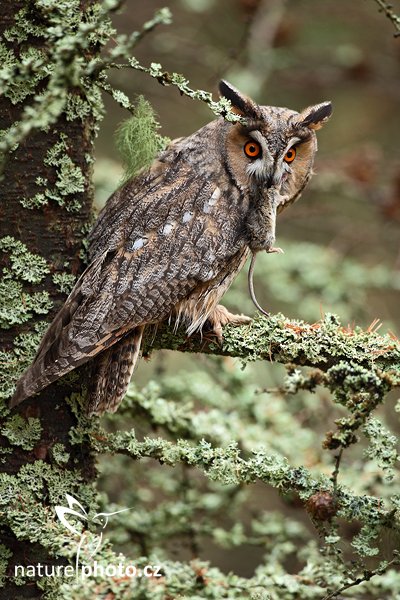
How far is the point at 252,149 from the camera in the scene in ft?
10.0

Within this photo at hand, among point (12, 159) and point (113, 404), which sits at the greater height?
point (12, 159)

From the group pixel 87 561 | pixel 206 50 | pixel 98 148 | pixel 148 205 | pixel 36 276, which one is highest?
pixel 98 148

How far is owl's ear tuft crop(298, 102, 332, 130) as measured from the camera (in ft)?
10.2

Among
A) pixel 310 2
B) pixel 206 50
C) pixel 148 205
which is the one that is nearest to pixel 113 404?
pixel 148 205

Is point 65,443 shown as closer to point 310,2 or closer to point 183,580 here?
point 183,580

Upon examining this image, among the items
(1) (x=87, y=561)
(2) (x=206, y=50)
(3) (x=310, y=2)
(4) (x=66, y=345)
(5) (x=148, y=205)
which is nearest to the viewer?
(1) (x=87, y=561)

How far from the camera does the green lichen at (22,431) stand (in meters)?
2.54

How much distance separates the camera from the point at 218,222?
2.97 m

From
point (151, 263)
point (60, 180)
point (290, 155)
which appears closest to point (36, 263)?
point (60, 180)

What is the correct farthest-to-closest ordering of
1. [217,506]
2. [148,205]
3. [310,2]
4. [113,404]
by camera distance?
[310,2], [217,506], [148,205], [113,404]

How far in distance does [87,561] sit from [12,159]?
1.29 metres

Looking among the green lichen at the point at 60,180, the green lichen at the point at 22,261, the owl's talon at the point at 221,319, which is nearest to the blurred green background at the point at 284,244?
the owl's talon at the point at 221,319

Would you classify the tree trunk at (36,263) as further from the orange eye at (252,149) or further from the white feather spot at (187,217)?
the orange eye at (252,149)

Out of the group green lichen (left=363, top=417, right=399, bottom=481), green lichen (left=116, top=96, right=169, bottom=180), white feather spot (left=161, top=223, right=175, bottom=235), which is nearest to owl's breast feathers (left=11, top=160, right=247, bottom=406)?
white feather spot (left=161, top=223, right=175, bottom=235)
